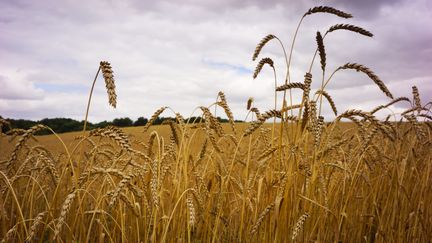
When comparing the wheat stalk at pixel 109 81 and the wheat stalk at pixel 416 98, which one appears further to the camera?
the wheat stalk at pixel 416 98

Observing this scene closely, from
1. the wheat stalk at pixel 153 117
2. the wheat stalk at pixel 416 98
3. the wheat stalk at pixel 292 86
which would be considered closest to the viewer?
the wheat stalk at pixel 292 86

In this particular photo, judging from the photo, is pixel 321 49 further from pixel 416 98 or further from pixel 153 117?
pixel 416 98

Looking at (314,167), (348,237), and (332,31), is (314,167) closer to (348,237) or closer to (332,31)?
(332,31)

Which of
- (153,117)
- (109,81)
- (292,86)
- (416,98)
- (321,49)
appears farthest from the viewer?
(416,98)

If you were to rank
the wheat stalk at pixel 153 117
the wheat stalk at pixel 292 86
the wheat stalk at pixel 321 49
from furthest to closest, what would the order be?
the wheat stalk at pixel 153 117 → the wheat stalk at pixel 292 86 → the wheat stalk at pixel 321 49

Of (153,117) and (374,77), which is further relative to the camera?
(153,117)

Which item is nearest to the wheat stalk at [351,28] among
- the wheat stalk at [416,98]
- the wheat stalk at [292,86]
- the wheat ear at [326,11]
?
the wheat ear at [326,11]

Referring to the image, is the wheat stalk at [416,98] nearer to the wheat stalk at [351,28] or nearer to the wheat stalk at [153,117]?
the wheat stalk at [351,28]

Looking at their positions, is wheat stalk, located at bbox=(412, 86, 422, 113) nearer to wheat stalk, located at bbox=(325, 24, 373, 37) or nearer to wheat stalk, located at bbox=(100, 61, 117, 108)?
wheat stalk, located at bbox=(325, 24, 373, 37)

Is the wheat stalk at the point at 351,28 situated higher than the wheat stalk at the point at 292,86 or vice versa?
the wheat stalk at the point at 351,28

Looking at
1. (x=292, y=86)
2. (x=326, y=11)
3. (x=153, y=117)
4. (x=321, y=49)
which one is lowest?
(x=153, y=117)

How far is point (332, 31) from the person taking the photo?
87.0 inches

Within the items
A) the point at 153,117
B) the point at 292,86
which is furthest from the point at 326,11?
the point at 153,117

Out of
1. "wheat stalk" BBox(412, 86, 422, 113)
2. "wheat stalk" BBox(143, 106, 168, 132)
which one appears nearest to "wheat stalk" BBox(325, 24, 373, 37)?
"wheat stalk" BBox(143, 106, 168, 132)
